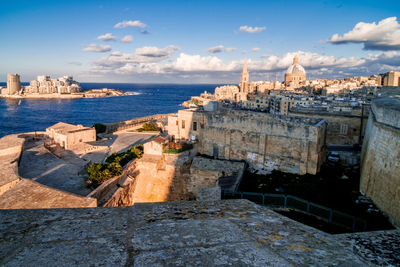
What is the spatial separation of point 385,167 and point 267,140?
6.33 meters

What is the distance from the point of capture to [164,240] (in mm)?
2264

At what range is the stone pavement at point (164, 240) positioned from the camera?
6.59ft

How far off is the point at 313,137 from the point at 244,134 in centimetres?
391

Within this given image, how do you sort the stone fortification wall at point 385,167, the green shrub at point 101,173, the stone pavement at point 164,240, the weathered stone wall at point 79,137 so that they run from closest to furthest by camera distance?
the stone pavement at point 164,240
the stone fortification wall at point 385,167
the green shrub at point 101,173
the weathered stone wall at point 79,137

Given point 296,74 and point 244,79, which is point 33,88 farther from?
point 296,74

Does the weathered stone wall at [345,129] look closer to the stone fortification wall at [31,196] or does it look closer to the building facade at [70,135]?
the stone fortification wall at [31,196]

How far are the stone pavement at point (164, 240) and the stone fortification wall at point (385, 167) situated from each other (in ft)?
23.8

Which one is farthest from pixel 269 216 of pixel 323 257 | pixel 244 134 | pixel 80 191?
pixel 80 191

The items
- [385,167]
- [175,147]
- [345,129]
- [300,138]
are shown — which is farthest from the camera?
[345,129]

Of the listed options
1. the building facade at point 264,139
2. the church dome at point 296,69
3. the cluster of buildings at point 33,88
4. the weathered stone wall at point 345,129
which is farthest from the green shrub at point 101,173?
the cluster of buildings at point 33,88

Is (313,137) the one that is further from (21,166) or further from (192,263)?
(21,166)

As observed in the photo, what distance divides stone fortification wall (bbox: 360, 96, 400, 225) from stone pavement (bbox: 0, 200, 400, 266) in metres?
7.25

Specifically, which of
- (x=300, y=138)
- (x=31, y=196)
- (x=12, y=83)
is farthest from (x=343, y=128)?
(x=12, y=83)

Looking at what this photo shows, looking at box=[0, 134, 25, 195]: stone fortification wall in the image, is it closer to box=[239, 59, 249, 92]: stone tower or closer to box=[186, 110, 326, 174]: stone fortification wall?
box=[186, 110, 326, 174]: stone fortification wall
